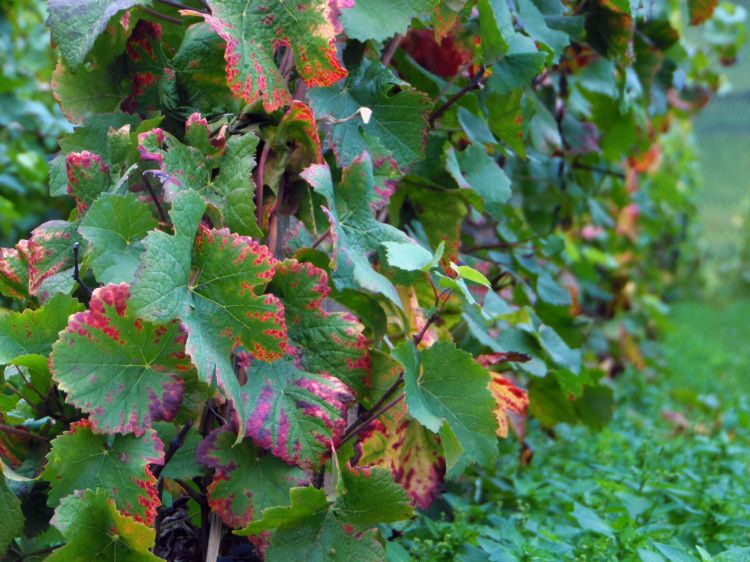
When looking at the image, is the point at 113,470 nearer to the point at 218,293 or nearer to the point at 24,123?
the point at 218,293

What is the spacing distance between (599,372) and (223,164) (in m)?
1.51

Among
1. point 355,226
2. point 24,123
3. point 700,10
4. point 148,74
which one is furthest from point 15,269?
point 24,123

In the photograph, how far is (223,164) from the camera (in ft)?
4.36

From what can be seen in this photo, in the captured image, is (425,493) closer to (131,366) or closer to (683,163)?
(131,366)

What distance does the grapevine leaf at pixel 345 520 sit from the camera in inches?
50.2

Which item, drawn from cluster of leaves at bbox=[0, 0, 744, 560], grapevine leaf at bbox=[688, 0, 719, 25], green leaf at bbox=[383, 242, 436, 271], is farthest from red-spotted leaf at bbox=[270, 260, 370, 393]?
grapevine leaf at bbox=[688, 0, 719, 25]

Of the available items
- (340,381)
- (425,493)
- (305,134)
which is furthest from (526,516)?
(305,134)

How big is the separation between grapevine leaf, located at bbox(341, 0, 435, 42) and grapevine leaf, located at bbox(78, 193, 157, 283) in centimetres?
42

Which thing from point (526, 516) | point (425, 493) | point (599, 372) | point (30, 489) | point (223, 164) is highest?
point (223, 164)

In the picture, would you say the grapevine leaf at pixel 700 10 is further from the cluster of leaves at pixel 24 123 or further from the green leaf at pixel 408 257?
the cluster of leaves at pixel 24 123

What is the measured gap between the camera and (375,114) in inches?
60.6

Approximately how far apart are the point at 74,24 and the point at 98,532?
27.9 inches

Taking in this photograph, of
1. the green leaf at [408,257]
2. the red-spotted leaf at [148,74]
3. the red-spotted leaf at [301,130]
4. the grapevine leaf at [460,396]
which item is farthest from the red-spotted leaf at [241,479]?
the red-spotted leaf at [148,74]

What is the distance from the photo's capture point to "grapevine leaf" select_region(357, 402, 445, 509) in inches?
59.9
